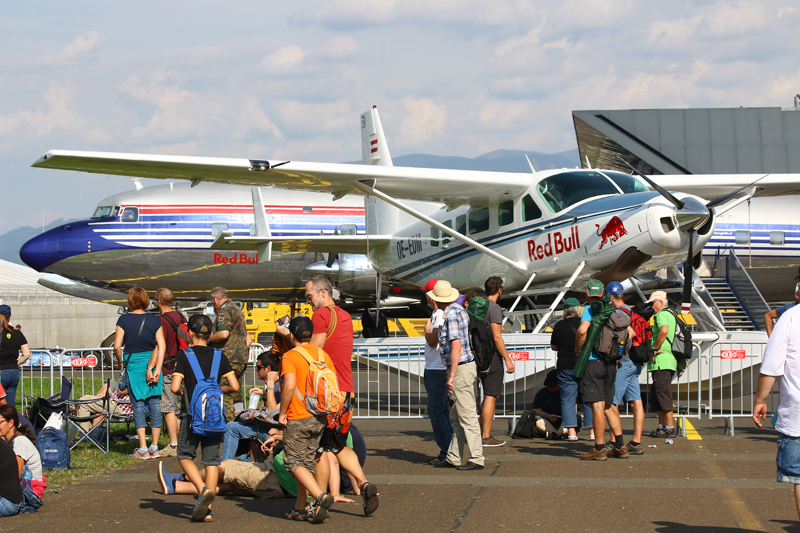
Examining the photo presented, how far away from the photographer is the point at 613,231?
37.4 ft

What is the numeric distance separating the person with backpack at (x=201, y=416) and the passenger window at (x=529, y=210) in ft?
27.2

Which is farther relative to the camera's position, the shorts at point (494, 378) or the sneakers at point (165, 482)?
the shorts at point (494, 378)

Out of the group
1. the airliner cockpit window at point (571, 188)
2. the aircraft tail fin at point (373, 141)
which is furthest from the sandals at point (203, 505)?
the aircraft tail fin at point (373, 141)

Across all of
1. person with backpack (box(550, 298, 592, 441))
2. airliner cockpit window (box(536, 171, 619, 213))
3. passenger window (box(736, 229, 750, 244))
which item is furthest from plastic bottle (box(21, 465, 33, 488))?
passenger window (box(736, 229, 750, 244))

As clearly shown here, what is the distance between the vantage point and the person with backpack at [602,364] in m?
7.38

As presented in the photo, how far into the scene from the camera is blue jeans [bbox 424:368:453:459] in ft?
24.5

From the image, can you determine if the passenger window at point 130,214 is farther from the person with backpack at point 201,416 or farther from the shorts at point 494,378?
the person with backpack at point 201,416

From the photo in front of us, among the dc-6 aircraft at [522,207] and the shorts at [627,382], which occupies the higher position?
the dc-6 aircraft at [522,207]

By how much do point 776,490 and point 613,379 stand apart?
181cm

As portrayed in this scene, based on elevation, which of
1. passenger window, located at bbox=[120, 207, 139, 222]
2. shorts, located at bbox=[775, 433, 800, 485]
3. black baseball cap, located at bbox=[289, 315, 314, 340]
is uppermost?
passenger window, located at bbox=[120, 207, 139, 222]

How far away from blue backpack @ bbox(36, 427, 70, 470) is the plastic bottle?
143 centimetres

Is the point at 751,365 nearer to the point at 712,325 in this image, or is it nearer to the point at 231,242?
the point at 712,325

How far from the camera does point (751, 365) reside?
9875 mm

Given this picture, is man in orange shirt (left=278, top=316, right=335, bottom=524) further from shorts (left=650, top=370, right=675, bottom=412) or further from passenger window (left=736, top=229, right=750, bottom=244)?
passenger window (left=736, top=229, right=750, bottom=244)
